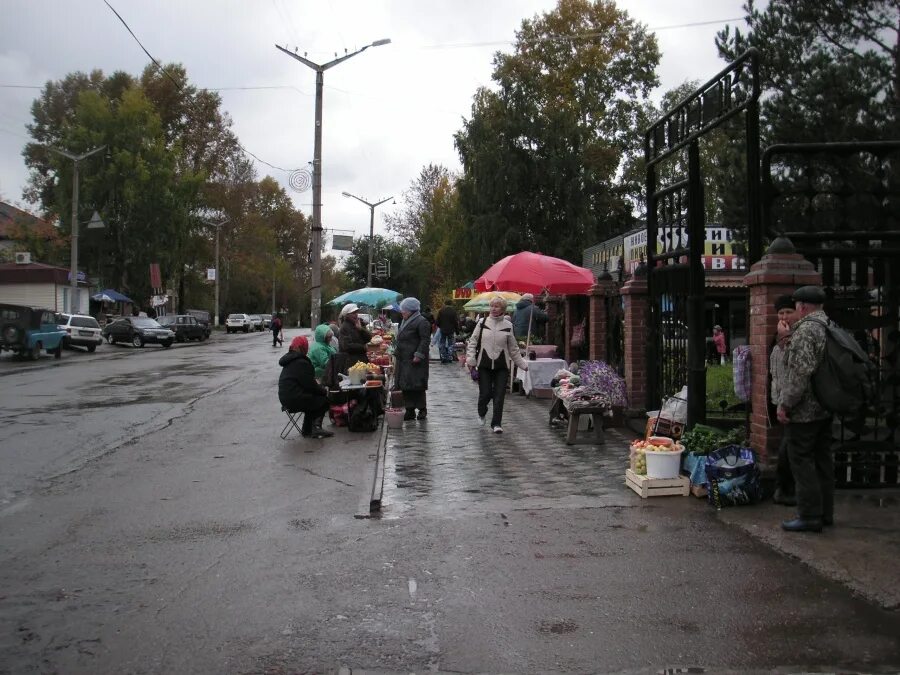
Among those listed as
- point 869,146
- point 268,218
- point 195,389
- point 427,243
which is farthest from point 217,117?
point 869,146

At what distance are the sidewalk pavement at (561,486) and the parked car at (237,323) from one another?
5792 centimetres

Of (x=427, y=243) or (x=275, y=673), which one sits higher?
(x=427, y=243)

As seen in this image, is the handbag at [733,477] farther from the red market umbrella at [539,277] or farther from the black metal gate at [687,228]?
the red market umbrella at [539,277]

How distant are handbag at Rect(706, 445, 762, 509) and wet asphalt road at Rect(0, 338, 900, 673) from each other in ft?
0.88

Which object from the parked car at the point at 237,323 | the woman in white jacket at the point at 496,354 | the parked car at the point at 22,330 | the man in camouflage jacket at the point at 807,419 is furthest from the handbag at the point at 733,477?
the parked car at the point at 237,323

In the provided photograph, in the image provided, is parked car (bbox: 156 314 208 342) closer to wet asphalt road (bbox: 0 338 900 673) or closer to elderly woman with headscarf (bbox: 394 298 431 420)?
elderly woman with headscarf (bbox: 394 298 431 420)

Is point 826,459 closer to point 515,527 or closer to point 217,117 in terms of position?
point 515,527

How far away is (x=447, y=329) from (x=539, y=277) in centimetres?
1235

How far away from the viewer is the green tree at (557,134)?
36750mm

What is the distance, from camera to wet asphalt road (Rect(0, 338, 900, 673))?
4059 millimetres

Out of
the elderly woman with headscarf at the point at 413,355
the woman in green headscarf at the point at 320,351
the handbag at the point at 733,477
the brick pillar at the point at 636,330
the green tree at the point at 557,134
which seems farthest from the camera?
the green tree at the point at 557,134

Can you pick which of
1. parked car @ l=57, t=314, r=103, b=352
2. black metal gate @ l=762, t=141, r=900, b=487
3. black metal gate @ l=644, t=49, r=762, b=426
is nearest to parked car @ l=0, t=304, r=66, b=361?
parked car @ l=57, t=314, r=103, b=352

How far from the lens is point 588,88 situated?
40.7m

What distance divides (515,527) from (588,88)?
1476 inches
